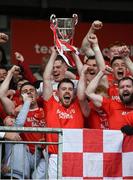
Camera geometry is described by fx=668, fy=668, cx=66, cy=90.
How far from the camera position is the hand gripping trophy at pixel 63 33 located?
739 centimetres

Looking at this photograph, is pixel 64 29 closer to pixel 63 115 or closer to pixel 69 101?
pixel 69 101

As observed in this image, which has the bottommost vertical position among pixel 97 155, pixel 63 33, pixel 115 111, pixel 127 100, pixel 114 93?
pixel 97 155

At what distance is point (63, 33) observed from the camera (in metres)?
7.45

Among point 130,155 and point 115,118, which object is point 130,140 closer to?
point 130,155

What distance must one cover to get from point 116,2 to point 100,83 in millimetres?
4827

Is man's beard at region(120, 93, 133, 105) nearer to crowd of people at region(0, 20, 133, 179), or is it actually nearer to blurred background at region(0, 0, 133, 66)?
crowd of people at region(0, 20, 133, 179)

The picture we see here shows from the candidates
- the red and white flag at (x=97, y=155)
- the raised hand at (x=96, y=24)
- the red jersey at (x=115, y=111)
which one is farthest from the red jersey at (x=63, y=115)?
the raised hand at (x=96, y=24)

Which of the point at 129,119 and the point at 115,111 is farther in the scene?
the point at 115,111

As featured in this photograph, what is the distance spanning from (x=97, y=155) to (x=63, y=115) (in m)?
0.98

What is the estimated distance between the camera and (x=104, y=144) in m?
6.47

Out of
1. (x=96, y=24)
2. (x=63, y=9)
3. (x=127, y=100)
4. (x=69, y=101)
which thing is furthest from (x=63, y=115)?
(x=63, y=9)

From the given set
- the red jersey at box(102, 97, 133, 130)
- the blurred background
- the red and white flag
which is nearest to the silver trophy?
Answer: the red jersey at box(102, 97, 133, 130)

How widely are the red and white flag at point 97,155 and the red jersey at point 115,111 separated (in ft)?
1.68

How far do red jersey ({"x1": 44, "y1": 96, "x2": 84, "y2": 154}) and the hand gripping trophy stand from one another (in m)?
0.48
